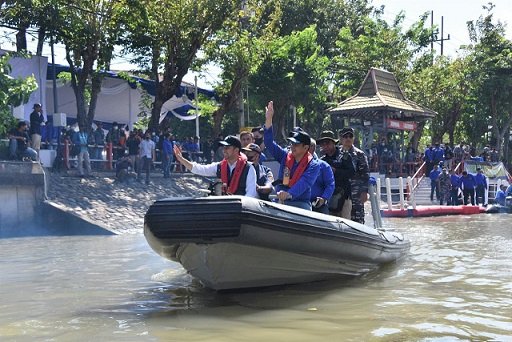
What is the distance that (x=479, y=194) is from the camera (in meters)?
23.4

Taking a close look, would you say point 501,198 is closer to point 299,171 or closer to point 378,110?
point 378,110

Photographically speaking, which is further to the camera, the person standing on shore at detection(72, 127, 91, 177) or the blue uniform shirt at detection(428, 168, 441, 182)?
the blue uniform shirt at detection(428, 168, 441, 182)

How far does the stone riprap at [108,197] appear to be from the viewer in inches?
585

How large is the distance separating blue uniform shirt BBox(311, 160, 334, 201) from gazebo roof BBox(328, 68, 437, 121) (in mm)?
18207

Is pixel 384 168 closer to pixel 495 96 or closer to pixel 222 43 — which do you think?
pixel 222 43

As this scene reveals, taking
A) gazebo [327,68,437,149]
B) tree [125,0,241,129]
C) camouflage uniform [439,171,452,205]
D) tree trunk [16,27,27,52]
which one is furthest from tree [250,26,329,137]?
tree trunk [16,27,27,52]

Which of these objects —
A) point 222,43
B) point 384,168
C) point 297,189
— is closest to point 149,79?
point 222,43

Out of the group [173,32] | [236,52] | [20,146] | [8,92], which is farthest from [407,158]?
[8,92]

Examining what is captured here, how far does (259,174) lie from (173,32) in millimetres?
14508

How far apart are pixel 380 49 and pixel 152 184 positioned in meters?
18.1

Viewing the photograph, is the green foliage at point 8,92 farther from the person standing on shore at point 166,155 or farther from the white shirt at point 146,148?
the person standing on shore at point 166,155

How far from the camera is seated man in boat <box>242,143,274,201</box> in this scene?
7359 mm

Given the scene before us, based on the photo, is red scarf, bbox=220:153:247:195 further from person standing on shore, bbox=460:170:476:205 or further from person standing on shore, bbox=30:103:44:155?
person standing on shore, bbox=460:170:476:205

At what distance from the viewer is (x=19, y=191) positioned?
47.4 feet
